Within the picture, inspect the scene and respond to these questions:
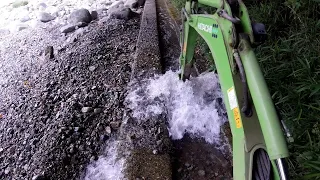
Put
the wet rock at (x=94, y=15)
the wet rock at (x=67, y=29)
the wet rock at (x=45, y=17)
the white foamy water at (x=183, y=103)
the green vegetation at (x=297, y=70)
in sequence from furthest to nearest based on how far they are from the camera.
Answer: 1. the wet rock at (x=45, y=17)
2. the wet rock at (x=94, y=15)
3. the wet rock at (x=67, y=29)
4. the white foamy water at (x=183, y=103)
5. the green vegetation at (x=297, y=70)

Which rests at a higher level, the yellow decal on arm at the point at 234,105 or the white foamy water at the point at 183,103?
the yellow decal on arm at the point at 234,105

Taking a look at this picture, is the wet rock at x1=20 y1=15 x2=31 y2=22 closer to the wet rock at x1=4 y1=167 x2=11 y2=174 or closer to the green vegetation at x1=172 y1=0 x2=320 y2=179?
the wet rock at x1=4 y1=167 x2=11 y2=174

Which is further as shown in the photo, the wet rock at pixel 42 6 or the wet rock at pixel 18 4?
the wet rock at pixel 18 4

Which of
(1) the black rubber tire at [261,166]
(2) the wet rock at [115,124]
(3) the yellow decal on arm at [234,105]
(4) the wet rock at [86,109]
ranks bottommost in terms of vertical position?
(2) the wet rock at [115,124]

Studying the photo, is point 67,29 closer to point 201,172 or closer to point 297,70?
point 201,172

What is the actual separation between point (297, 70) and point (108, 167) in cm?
183

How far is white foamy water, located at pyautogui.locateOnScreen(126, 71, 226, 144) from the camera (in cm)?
304

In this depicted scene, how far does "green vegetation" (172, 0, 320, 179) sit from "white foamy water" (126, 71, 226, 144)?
63cm

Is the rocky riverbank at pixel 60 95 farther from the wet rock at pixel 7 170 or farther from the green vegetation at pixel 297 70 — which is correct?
the green vegetation at pixel 297 70

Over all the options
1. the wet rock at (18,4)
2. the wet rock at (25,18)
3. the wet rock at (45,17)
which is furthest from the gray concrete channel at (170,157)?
the wet rock at (18,4)

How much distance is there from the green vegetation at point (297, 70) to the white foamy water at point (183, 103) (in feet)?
2.07

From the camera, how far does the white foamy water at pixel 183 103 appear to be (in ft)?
9.96

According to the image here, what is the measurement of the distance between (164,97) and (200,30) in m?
1.00

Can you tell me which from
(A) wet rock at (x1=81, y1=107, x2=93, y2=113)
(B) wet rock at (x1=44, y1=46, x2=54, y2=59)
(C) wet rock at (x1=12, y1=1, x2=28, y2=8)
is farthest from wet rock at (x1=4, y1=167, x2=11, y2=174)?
(C) wet rock at (x1=12, y1=1, x2=28, y2=8)
